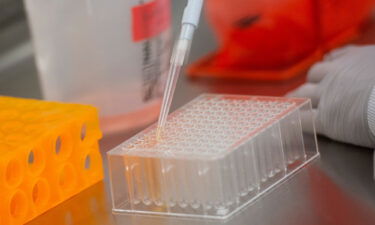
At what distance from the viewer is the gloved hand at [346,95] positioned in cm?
90

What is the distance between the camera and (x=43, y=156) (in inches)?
33.4

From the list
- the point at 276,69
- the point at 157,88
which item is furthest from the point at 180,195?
the point at 276,69

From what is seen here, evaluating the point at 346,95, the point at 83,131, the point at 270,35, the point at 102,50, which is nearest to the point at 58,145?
the point at 83,131

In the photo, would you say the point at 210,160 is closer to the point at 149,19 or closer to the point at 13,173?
the point at 13,173

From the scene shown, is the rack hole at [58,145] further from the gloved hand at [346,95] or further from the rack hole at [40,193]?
the gloved hand at [346,95]

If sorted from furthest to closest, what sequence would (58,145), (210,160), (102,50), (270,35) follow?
1. (270,35)
2. (102,50)
3. (58,145)
4. (210,160)

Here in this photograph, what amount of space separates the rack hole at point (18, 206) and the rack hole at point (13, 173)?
20 mm

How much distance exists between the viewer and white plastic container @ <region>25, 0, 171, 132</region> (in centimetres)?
103

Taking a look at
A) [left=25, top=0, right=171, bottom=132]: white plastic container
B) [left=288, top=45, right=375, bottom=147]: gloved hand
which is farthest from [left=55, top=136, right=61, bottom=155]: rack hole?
[left=288, top=45, right=375, bottom=147]: gloved hand

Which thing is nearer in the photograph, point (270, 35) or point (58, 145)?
point (58, 145)

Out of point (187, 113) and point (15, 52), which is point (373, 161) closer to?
point (187, 113)

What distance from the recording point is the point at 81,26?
1035 millimetres

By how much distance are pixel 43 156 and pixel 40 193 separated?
4 centimetres

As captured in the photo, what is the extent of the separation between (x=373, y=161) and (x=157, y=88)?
31 cm
